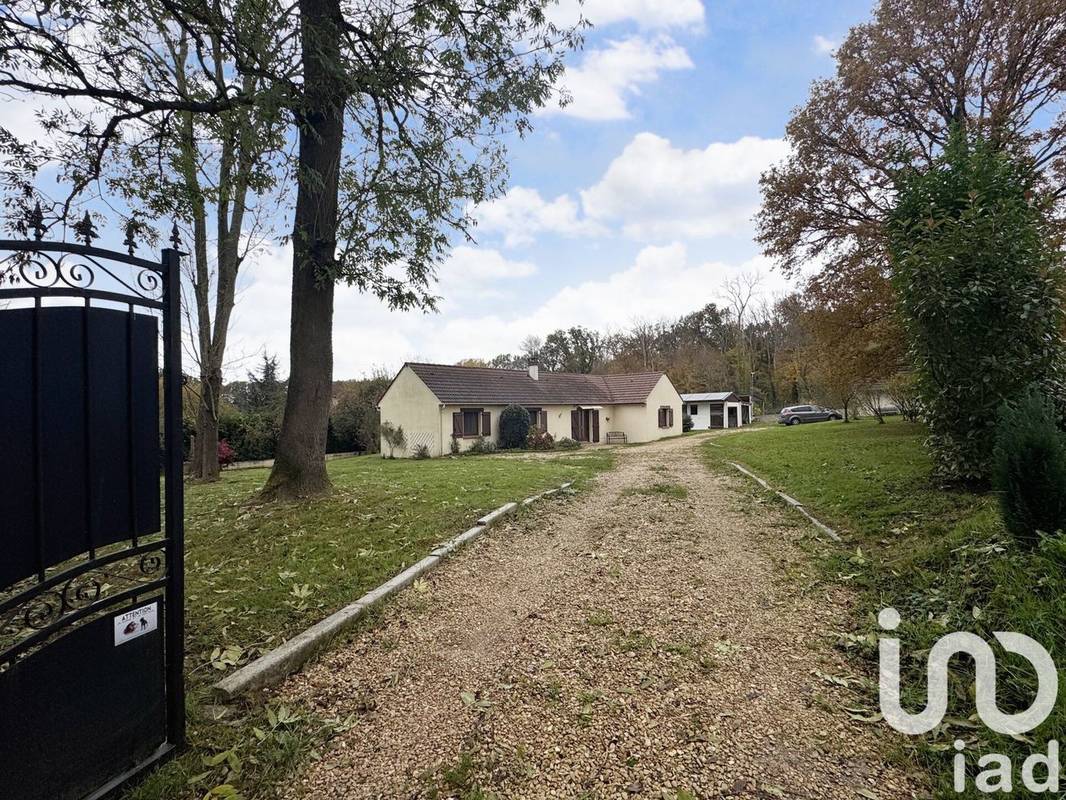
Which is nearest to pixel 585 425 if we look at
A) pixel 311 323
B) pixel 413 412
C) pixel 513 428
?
pixel 513 428

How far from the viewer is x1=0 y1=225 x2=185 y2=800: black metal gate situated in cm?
190

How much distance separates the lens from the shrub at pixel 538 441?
75.3ft

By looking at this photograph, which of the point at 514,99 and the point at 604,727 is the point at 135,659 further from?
the point at 514,99

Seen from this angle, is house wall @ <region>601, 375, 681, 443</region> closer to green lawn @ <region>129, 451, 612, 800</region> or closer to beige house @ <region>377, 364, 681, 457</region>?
beige house @ <region>377, 364, 681, 457</region>

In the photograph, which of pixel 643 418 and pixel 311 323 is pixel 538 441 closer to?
pixel 643 418

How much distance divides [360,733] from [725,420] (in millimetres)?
39525

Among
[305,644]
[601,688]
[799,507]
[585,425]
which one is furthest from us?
[585,425]

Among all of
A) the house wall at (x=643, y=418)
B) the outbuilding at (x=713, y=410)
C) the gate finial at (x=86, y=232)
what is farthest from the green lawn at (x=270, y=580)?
the outbuilding at (x=713, y=410)

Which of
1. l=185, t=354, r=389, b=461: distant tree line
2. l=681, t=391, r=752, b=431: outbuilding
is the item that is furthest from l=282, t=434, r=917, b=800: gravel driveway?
l=681, t=391, r=752, b=431: outbuilding

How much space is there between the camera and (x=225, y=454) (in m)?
20.6

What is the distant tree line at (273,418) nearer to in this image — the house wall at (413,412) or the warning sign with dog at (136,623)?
the house wall at (413,412)

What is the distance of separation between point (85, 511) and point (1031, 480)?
616 cm

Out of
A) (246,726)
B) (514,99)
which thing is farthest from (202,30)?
(246,726)

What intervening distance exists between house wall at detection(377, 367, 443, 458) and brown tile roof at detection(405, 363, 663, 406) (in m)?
0.49
